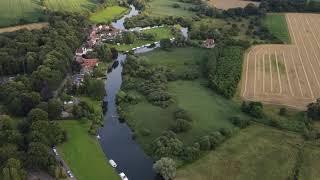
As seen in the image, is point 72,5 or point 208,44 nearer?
point 208,44

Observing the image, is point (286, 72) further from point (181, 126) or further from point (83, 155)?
point (83, 155)

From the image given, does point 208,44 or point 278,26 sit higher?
point 278,26

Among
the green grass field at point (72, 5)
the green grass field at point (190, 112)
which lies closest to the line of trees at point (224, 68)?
the green grass field at point (190, 112)

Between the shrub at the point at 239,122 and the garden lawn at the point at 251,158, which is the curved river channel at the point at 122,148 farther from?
the shrub at the point at 239,122

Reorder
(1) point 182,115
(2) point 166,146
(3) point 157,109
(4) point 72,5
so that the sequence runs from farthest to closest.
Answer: (4) point 72,5, (3) point 157,109, (1) point 182,115, (2) point 166,146

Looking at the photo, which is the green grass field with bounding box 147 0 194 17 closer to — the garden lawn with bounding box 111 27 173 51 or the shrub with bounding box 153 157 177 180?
the garden lawn with bounding box 111 27 173 51

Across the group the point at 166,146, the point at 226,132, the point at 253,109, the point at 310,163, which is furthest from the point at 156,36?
the point at 310,163
